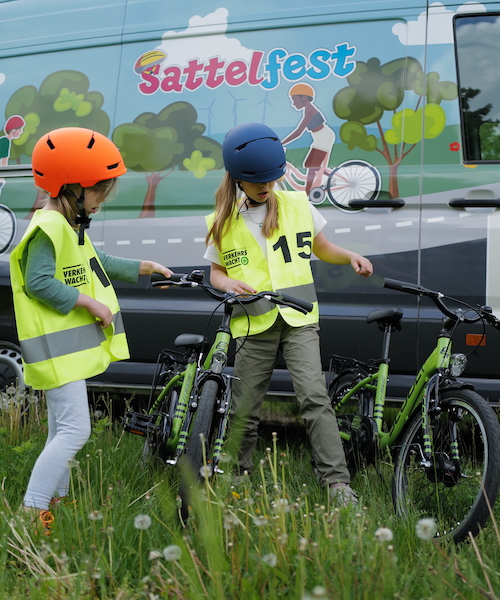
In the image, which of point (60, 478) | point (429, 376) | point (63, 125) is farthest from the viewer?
point (63, 125)

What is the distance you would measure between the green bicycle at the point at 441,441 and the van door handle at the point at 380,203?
65cm

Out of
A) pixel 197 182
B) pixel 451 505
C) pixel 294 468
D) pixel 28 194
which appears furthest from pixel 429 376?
pixel 28 194

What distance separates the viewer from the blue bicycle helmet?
2719mm

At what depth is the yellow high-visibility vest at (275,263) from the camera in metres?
2.91

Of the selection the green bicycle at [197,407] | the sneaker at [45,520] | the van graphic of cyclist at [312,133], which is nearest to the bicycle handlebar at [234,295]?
the green bicycle at [197,407]

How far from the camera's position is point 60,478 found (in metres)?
2.53

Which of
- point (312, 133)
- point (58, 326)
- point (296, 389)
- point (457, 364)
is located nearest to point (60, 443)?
point (58, 326)

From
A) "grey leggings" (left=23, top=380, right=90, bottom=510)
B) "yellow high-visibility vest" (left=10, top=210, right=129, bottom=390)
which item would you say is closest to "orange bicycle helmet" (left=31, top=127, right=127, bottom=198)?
"yellow high-visibility vest" (left=10, top=210, right=129, bottom=390)

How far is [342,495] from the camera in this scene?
2607 millimetres

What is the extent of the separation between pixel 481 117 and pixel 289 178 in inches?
39.1

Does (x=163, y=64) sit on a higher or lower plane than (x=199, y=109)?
higher

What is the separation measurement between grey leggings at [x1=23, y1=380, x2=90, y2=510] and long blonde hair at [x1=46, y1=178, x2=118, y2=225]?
0.64 m

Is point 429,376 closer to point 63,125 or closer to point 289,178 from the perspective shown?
point 289,178

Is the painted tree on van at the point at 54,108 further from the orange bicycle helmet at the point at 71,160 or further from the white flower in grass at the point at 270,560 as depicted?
the white flower in grass at the point at 270,560
